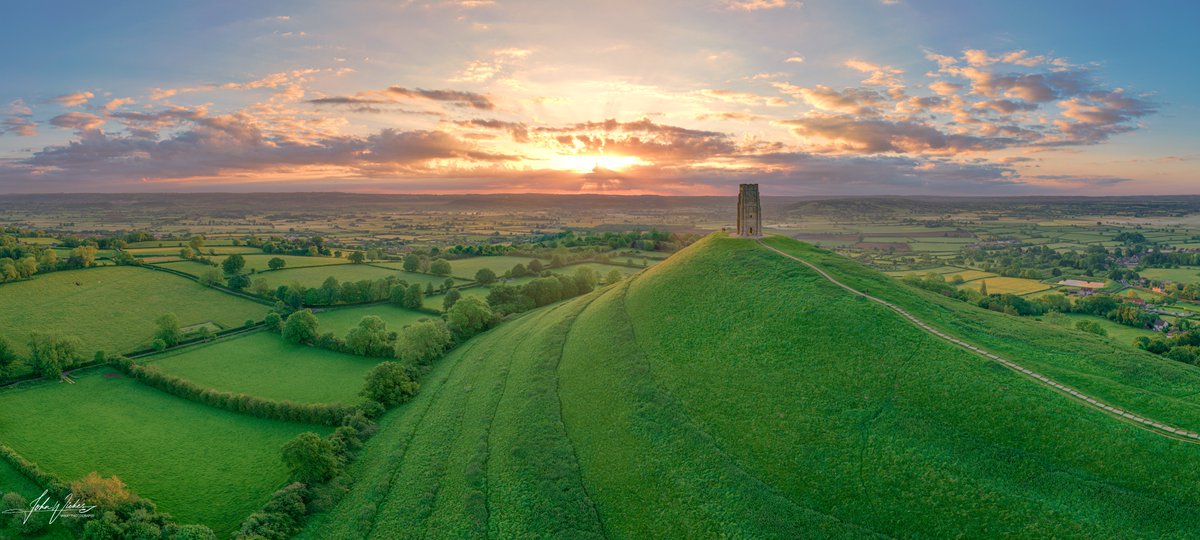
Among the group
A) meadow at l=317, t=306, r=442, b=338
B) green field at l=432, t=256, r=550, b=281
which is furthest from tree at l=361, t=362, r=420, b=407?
green field at l=432, t=256, r=550, b=281

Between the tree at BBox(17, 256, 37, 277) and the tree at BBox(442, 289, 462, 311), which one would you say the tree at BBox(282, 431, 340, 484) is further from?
the tree at BBox(17, 256, 37, 277)

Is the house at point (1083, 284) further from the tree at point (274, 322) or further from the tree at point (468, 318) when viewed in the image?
the tree at point (274, 322)

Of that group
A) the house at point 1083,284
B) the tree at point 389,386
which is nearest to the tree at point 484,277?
the tree at point 389,386

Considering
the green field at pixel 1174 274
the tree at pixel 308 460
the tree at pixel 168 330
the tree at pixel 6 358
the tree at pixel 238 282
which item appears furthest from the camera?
the green field at pixel 1174 274

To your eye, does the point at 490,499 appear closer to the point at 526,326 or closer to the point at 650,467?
the point at 650,467

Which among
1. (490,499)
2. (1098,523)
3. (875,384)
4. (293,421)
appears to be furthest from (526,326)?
(1098,523)
